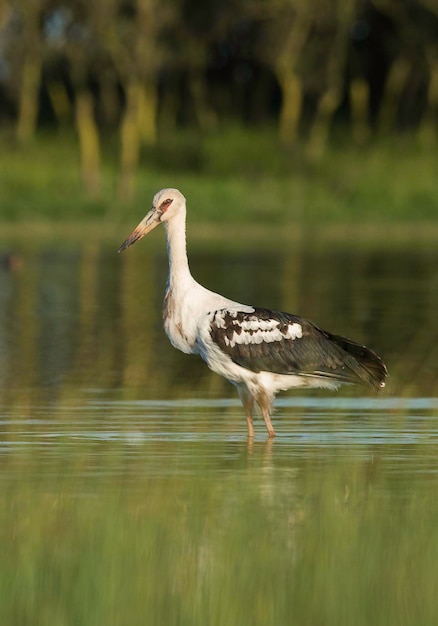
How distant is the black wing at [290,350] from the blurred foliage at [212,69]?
98.4 ft

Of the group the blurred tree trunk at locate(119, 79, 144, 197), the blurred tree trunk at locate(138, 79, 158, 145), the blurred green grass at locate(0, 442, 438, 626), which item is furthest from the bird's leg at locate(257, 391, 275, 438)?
the blurred tree trunk at locate(138, 79, 158, 145)

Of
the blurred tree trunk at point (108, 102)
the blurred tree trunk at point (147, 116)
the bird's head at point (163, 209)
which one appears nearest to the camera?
the bird's head at point (163, 209)

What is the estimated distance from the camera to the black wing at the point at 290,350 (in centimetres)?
1053

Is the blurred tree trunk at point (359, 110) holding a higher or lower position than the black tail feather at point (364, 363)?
lower

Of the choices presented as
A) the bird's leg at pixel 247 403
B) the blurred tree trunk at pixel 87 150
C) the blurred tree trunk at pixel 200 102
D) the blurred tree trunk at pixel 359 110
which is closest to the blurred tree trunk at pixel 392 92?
the blurred tree trunk at pixel 359 110

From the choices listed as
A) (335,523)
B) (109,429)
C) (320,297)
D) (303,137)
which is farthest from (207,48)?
(335,523)

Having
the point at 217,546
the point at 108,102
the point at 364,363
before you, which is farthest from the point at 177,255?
the point at 108,102

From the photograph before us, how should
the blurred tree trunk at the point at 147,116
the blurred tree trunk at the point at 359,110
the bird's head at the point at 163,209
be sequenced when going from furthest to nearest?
the blurred tree trunk at the point at 359,110
the blurred tree trunk at the point at 147,116
the bird's head at the point at 163,209

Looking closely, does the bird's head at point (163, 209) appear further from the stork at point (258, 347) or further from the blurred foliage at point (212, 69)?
the blurred foliage at point (212, 69)

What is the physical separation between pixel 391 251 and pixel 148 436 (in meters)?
23.4

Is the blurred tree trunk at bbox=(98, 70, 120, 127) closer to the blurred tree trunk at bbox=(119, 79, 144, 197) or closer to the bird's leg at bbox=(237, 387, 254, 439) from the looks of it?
the blurred tree trunk at bbox=(119, 79, 144, 197)

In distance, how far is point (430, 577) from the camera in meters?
6.52

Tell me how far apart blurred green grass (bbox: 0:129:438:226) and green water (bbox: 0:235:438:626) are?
22.1m

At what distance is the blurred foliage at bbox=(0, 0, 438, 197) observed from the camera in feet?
137
